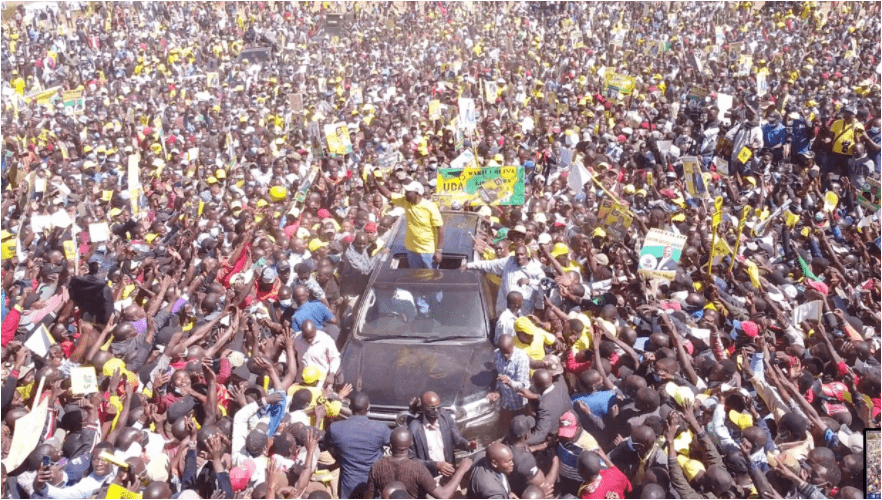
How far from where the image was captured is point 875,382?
5.09m

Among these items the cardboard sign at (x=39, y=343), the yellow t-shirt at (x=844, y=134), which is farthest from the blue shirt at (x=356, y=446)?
the yellow t-shirt at (x=844, y=134)

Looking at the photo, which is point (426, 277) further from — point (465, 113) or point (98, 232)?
point (465, 113)

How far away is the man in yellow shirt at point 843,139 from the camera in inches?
445

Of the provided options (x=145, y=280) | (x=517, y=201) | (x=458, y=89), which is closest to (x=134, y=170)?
(x=145, y=280)

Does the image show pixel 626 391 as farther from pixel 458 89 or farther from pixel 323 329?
pixel 458 89

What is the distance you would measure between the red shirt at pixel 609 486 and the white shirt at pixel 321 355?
104 inches

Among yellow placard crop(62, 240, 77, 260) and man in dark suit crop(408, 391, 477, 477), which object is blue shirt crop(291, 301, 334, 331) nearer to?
man in dark suit crop(408, 391, 477, 477)

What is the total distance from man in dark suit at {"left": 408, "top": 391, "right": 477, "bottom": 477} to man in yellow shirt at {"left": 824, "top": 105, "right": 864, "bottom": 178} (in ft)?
→ 31.7

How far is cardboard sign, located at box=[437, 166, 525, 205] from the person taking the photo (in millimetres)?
9898

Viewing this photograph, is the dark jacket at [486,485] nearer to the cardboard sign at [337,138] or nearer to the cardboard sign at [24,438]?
the cardboard sign at [24,438]

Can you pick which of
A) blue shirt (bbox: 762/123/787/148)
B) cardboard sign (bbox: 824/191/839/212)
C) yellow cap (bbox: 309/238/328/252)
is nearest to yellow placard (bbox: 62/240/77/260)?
yellow cap (bbox: 309/238/328/252)

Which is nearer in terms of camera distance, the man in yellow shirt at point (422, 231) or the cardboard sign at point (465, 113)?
the man in yellow shirt at point (422, 231)

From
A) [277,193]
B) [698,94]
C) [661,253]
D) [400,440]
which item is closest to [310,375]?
[400,440]

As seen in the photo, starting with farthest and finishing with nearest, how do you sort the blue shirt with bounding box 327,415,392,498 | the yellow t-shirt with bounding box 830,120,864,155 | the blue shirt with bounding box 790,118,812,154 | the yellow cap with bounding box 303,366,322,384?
the blue shirt with bounding box 790,118,812,154 < the yellow t-shirt with bounding box 830,120,864,155 < the yellow cap with bounding box 303,366,322,384 < the blue shirt with bounding box 327,415,392,498
